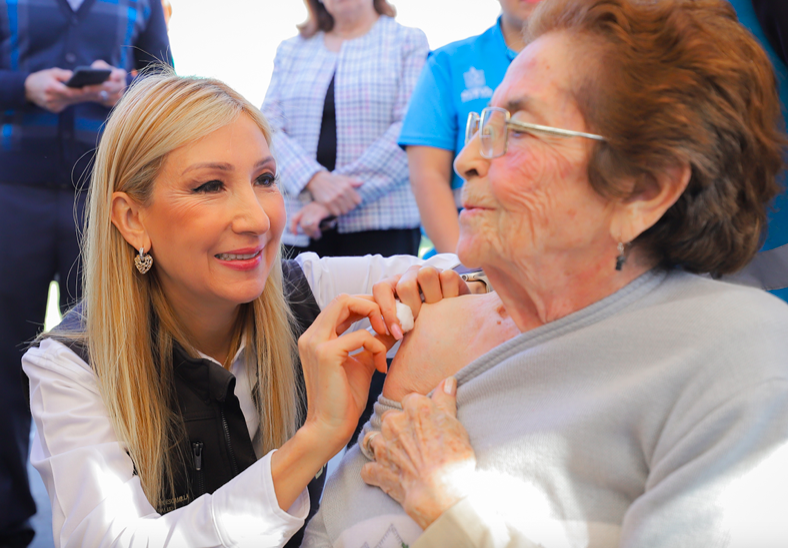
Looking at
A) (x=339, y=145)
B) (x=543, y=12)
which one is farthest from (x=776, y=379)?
(x=339, y=145)

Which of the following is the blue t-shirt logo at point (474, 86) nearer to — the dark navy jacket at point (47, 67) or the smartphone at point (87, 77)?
the dark navy jacket at point (47, 67)

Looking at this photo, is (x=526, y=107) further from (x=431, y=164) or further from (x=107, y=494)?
(x=431, y=164)

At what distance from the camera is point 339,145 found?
2.77 meters

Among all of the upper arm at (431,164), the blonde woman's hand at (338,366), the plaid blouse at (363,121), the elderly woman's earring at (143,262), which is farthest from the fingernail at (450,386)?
the plaid blouse at (363,121)

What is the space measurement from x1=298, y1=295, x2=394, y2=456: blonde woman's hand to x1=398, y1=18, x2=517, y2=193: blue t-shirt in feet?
3.99

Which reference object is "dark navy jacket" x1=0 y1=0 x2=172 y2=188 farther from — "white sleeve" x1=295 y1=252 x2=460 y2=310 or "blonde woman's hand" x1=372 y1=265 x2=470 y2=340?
"blonde woman's hand" x1=372 y1=265 x2=470 y2=340

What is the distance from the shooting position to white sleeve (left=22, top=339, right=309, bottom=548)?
1214 millimetres

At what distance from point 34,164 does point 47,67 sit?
0.38 m

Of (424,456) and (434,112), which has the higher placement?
(434,112)

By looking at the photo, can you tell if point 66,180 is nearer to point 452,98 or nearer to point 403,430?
point 452,98

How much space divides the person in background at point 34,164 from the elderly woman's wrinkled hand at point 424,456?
171cm

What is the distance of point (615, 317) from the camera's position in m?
1.07

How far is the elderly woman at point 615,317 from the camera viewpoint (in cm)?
88

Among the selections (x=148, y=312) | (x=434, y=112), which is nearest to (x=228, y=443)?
(x=148, y=312)
